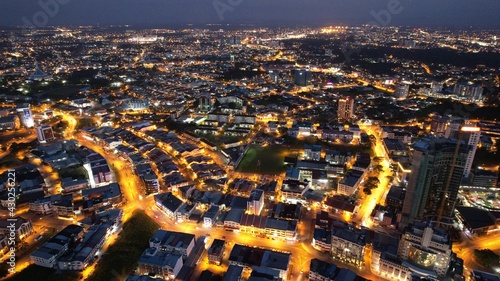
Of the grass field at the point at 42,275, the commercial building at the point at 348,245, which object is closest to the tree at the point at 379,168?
the commercial building at the point at 348,245

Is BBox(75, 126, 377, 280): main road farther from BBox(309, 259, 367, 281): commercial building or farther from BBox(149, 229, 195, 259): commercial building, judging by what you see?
BBox(149, 229, 195, 259): commercial building

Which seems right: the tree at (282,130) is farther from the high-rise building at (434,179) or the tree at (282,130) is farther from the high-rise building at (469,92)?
the high-rise building at (469,92)

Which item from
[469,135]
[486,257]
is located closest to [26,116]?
[469,135]

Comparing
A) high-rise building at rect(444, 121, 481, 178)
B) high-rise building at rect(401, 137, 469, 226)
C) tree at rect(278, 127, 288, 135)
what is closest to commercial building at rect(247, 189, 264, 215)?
high-rise building at rect(401, 137, 469, 226)

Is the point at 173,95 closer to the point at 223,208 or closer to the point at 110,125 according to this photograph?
the point at 110,125

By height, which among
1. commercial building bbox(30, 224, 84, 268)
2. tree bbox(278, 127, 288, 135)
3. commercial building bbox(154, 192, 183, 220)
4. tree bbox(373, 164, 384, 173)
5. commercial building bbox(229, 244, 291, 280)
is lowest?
tree bbox(373, 164, 384, 173)
